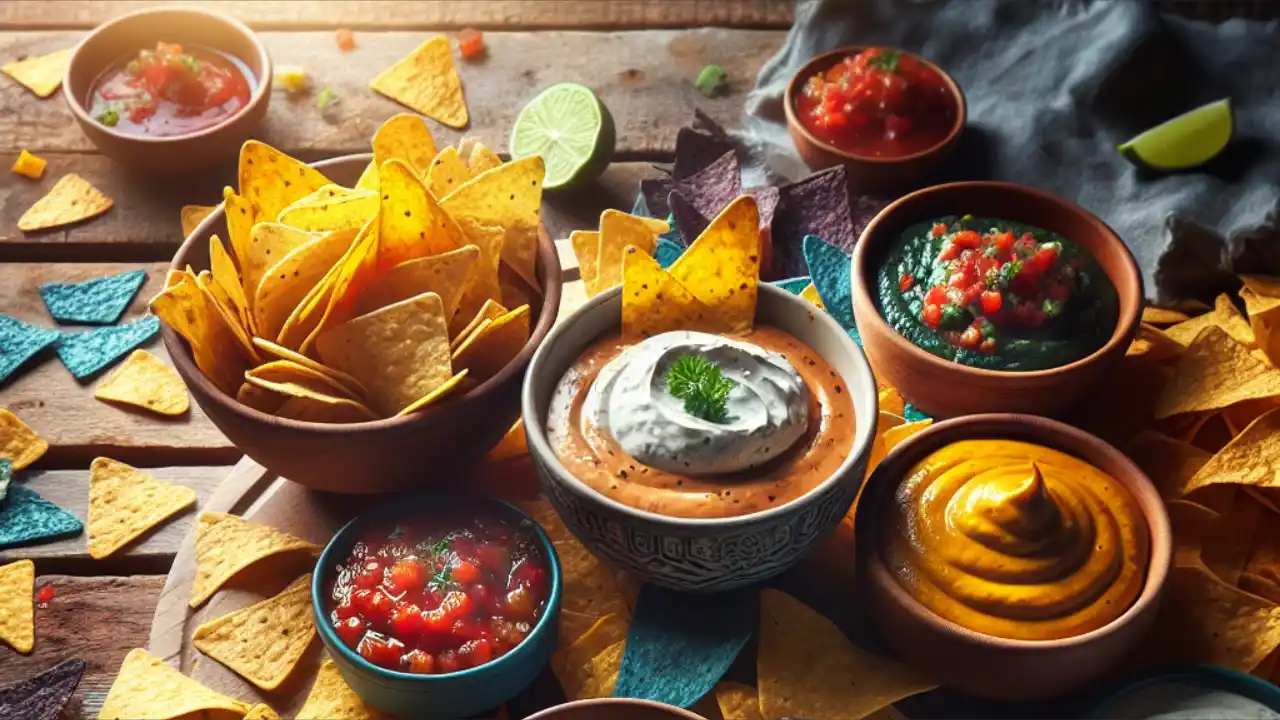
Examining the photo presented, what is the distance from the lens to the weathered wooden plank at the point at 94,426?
8.45 feet

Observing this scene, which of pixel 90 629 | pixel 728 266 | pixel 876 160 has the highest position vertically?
pixel 728 266

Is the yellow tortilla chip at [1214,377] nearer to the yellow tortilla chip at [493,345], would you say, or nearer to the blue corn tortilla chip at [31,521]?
the yellow tortilla chip at [493,345]

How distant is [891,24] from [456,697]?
208 centimetres

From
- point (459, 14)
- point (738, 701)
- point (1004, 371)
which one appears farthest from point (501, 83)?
point (738, 701)

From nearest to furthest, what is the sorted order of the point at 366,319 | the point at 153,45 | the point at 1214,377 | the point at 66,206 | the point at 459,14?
the point at 366,319 → the point at 1214,377 → the point at 66,206 → the point at 153,45 → the point at 459,14

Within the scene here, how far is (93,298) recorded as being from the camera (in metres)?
2.81

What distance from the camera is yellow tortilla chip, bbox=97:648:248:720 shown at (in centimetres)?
196

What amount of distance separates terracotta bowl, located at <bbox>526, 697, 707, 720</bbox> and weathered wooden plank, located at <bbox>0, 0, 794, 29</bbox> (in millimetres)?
2164

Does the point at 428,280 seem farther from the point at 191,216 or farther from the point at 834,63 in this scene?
the point at 834,63

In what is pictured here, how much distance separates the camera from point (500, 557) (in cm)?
205

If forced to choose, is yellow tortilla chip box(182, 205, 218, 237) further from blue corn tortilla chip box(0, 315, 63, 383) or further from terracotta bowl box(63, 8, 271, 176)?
blue corn tortilla chip box(0, 315, 63, 383)

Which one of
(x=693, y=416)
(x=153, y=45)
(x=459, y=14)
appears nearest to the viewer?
(x=693, y=416)

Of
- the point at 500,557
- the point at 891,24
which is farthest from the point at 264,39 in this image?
the point at 500,557

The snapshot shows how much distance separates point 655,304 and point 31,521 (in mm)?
1246
